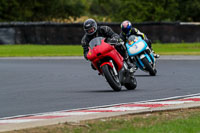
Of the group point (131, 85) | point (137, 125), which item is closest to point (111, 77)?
point (131, 85)

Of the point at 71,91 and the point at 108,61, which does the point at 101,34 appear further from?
the point at 71,91

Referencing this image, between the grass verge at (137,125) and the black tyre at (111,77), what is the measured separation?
3626 millimetres

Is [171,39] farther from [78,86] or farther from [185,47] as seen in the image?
[78,86]

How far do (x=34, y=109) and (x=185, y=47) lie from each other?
2961 cm

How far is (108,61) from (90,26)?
Result: 0.76m

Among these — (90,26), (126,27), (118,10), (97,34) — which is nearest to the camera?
(90,26)

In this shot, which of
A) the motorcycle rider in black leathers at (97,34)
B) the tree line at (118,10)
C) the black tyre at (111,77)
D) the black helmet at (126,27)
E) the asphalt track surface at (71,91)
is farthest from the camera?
the tree line at (118,10)

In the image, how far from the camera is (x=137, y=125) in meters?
7.51

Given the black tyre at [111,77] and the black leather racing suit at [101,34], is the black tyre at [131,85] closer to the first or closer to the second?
the black tyre at [111,77]

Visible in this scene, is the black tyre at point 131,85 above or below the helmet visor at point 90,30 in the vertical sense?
below

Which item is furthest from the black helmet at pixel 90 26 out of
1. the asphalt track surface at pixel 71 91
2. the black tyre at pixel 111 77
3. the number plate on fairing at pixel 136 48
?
the number plate on fairing at pixel 136 48

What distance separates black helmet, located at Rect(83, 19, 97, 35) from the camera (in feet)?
40.1

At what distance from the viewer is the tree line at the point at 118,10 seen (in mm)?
61188

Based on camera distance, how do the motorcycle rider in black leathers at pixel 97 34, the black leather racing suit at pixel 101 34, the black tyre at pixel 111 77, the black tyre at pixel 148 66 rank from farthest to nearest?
the black tyre at pixel 148 66 → the black leather racing suit at pixel 101 34 → the motorcycle rider in black leathers at pixel 97 34 → the black tyre at pixel 111 77
